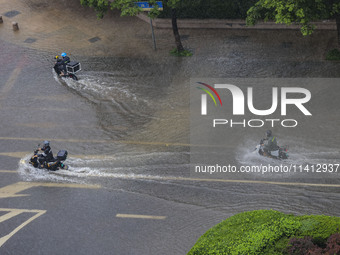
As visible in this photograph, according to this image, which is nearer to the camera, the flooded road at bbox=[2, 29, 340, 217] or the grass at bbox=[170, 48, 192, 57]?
the flooded road at bbox=[2, 29, 340, 217]

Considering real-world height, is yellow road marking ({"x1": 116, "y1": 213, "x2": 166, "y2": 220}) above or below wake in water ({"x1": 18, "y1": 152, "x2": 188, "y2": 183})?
below

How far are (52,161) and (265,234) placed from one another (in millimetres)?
9938

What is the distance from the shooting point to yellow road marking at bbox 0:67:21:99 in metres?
24.5

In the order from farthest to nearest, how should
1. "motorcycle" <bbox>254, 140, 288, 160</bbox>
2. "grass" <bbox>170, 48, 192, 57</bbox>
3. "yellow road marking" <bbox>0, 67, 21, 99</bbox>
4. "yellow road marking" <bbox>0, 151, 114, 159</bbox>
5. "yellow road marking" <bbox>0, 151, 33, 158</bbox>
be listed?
"grass" <bbox>170, 48, 192, 57</bbox>
"yellow road marking" <bbox>0, 67, 21, 99</bbox>
"yellow road marking" <bbox>0, 151, 33, 158</bbox>
"yellow road marking" <bbox>0, 151, 114, 159</bbox>
"motorcycle" <bbox>254, 140, 288, 160</bbox>

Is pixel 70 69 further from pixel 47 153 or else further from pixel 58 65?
pixel 47 153

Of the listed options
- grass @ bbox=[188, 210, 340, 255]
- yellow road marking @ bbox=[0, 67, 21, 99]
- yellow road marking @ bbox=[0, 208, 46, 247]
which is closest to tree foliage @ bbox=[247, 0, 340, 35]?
grass @ bbox=[188, 210, 340, 255]

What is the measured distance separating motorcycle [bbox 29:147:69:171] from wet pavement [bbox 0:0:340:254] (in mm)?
334

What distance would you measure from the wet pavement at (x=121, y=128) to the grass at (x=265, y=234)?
330 centimetres

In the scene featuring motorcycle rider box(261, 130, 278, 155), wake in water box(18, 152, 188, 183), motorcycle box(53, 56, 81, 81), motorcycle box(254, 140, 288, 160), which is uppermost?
motorcycle box(53, 56, 81, 81)

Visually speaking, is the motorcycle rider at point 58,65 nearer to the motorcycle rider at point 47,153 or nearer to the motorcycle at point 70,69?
the motorcycle at point 70,69

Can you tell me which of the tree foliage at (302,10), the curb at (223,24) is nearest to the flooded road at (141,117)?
the curb at (223,24)

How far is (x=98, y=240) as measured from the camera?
1572 cm

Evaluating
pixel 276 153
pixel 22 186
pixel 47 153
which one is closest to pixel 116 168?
pixel 47 153

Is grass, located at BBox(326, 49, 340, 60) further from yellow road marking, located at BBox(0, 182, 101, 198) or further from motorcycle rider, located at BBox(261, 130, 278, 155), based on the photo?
yellow road marking, located at BBox(0, 182, 101, 198)
